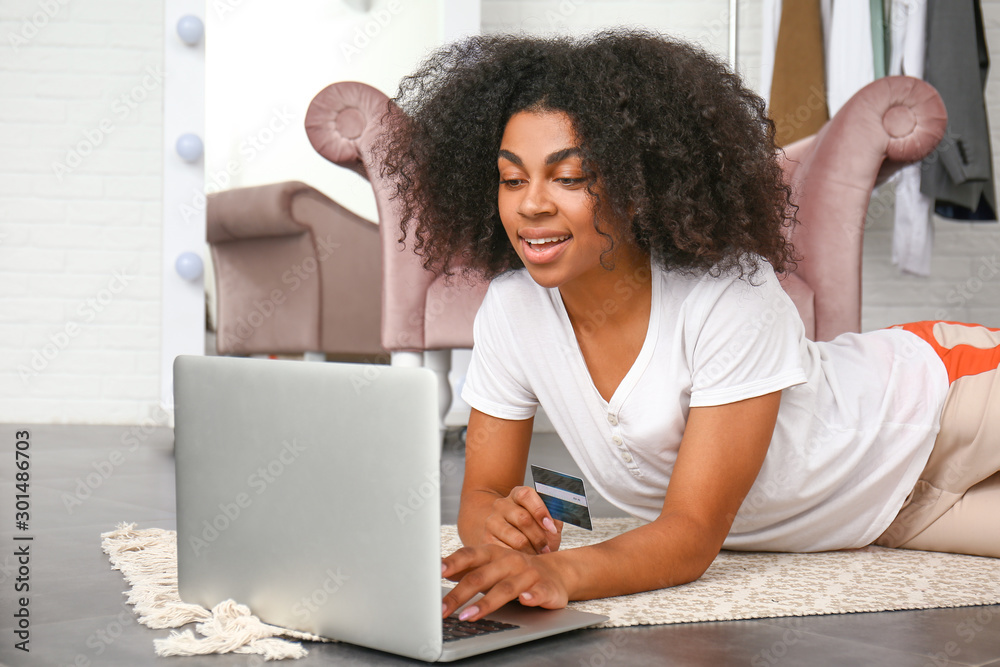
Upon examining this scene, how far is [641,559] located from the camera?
0.97m

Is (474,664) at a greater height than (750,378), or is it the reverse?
(750,378)

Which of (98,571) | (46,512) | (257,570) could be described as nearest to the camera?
(257,570)

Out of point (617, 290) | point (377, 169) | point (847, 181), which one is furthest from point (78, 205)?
point (617, 290)

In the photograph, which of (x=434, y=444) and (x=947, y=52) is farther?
(x=947, y=52)

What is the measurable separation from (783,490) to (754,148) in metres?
0.41

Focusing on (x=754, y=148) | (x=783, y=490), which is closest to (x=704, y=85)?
(x=754, y=148)

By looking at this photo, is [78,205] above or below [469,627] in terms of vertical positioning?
above

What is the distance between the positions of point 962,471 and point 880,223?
7.49 ft

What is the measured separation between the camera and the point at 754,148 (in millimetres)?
1113

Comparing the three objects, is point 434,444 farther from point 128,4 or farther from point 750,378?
point 128,4

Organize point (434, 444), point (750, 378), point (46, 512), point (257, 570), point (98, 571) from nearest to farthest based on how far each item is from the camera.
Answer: point (434, 444) → point (257, 570) → point (750, 378) → point (98, 571) → point (46, 512)

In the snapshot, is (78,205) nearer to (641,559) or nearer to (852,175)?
(852,175)

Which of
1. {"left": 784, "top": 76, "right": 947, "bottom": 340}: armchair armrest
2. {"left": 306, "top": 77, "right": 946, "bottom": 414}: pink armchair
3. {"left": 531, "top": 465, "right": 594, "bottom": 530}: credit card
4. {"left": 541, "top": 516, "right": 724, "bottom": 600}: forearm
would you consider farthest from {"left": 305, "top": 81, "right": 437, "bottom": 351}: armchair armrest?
{"left": 541, "top": 516, "right": 724, "bottom": 600}: forearm

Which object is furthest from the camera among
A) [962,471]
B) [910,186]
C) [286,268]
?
[910,186]
